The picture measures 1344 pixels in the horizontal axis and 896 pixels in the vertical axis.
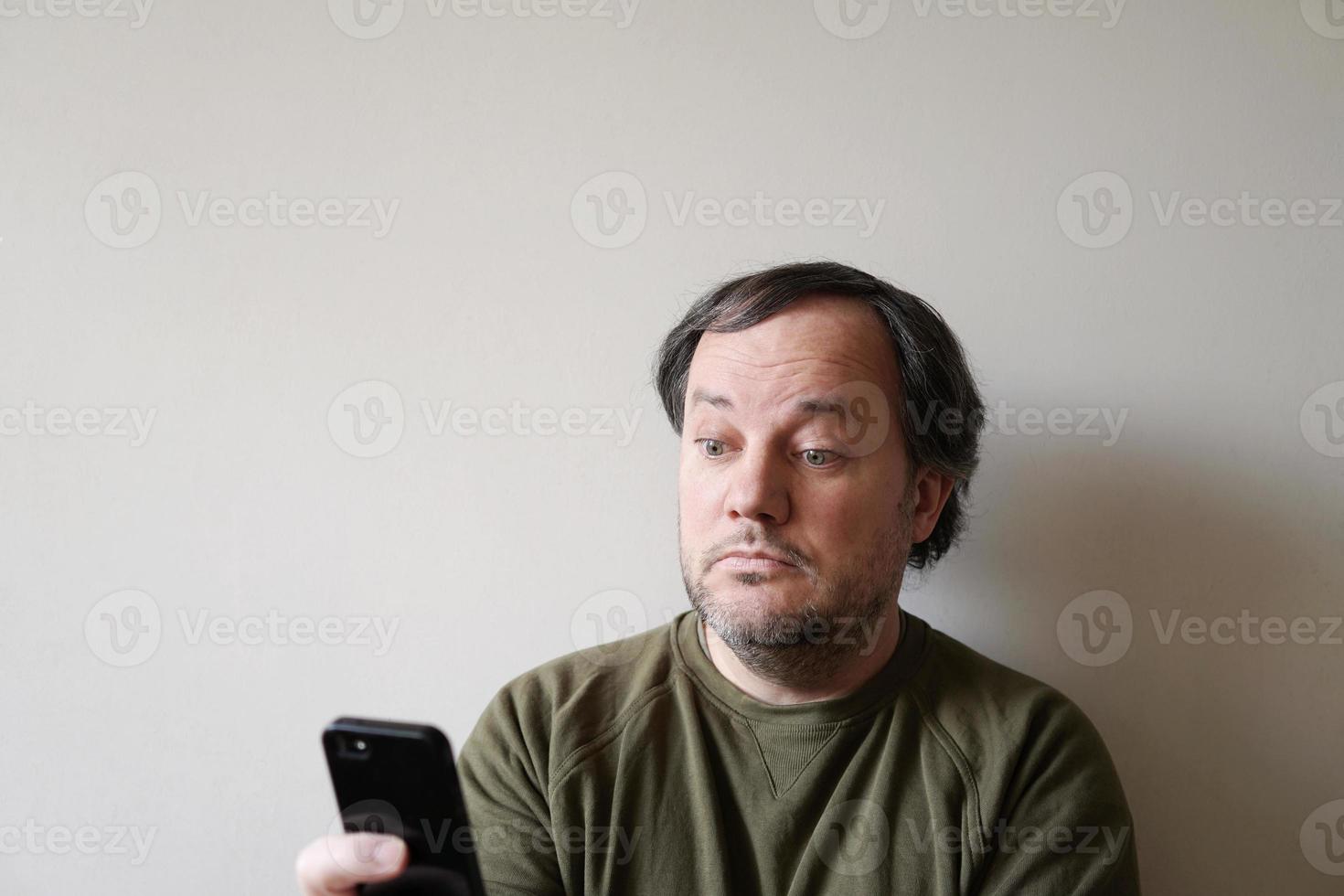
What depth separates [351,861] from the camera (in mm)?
952

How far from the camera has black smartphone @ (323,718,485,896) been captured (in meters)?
0.91

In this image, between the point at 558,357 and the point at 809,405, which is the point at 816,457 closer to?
the point at 809,405

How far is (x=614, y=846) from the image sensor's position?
48.0 inches

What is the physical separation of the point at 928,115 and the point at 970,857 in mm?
1018

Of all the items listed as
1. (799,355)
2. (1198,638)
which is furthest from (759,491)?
(1198,638)

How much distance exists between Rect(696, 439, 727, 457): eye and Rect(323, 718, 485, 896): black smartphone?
1.63ft

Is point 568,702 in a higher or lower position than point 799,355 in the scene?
lower

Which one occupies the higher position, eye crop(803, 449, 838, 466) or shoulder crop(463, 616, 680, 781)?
eye crop(803, 449, 838, 466)

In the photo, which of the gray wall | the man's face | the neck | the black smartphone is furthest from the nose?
the black smartphone

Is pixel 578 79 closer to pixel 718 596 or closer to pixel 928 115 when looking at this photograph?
pixel 928 115

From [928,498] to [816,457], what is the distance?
238 mm

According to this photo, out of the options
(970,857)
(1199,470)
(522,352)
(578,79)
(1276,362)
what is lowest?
(970,857)

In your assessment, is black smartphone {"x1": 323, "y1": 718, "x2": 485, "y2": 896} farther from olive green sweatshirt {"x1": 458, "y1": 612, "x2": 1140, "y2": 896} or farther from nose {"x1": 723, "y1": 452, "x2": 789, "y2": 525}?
nose {"x1": 723, "y1": 452, "x2": 789, "y2": 525}

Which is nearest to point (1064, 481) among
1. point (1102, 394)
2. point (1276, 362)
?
point (1102, 394)
